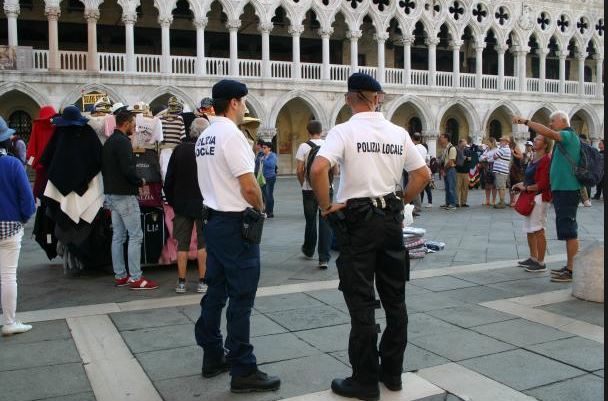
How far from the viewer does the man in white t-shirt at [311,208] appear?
285 inches

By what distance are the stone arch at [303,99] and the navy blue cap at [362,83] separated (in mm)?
21480

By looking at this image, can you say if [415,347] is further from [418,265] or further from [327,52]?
[327,52]

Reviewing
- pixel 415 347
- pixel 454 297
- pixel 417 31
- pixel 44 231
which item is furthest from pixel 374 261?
pixel 417 31

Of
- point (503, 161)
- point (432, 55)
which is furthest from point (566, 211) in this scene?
point (432, 55)

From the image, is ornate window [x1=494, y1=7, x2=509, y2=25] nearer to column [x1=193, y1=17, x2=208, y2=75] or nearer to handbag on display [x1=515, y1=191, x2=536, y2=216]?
column [x1=193, y1=17, x2=208, y2=75]

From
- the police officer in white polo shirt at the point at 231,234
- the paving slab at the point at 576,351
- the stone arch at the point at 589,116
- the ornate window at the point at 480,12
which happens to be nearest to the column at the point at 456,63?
the ornate window at the point at 480,12

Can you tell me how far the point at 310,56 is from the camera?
29.9 metres

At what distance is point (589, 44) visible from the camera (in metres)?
33.4

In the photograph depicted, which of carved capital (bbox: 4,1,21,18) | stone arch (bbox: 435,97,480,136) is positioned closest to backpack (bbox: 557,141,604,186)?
carved capital (bbox: 4,1,21,18)

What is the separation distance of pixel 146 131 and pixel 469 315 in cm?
403

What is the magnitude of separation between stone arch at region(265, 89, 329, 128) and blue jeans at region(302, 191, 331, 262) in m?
17.6

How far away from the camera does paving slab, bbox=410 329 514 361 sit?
4.21 m

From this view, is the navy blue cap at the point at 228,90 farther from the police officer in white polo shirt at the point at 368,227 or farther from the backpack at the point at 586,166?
the backpack at the point at 586,166

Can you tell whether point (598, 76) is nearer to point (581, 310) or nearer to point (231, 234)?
point (581, 310)
